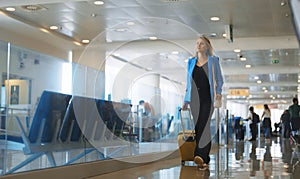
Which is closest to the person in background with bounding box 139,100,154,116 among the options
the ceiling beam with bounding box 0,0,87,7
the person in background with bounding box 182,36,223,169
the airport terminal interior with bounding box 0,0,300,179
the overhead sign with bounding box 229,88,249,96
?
the airport terminal interior with bounding box 0,0,300,179

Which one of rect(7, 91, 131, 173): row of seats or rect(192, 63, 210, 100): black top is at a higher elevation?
rect(192, 63, 210, 100): black top

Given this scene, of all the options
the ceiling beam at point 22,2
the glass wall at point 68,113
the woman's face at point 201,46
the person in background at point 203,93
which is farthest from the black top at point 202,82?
the ceiling beam at point 22,2

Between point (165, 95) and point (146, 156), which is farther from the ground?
point (165, 95)

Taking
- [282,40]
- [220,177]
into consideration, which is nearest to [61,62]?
[220,177]

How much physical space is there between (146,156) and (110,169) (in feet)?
3.18

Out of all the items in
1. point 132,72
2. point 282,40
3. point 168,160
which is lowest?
point 168,160

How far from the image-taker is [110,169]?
4125mm

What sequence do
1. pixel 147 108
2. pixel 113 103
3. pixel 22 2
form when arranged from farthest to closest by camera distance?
pixel 22 2 → pixel 147 108 → pixel 113 103

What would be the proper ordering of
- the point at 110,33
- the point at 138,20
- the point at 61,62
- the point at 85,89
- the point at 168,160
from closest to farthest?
the point at 61,62, the point at 85,89, the point at 168,160, the point at 138,20, the point at 110,33

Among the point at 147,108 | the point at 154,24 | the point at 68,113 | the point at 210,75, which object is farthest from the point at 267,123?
the point at 68,113

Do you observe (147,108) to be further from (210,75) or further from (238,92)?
(238,92)

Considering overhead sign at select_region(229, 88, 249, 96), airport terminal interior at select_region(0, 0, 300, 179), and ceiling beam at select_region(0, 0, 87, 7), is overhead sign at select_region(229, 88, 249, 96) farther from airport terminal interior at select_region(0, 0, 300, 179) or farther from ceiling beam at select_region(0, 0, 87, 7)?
ceiling beam at select_region(0, 0, 87, 7)

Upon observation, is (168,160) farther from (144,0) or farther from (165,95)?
(144,0)

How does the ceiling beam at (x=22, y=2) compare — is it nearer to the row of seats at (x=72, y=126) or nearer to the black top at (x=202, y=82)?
the row of seats at (x=72, y=126)
